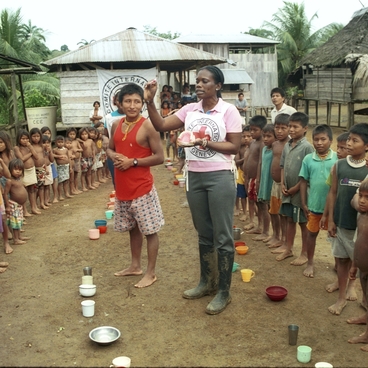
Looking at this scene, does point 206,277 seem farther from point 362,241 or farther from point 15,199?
point 15,199

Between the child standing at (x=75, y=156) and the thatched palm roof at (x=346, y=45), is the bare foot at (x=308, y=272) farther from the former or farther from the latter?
the thatched palm roof at (x=346, y=45)

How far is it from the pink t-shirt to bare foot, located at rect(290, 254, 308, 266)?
6.01ft

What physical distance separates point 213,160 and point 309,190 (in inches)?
58.2

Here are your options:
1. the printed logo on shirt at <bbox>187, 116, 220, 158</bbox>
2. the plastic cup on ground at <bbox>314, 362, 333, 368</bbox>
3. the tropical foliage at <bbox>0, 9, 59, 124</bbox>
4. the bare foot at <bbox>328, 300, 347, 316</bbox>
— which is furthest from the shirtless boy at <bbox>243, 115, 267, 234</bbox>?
the tropical foliage at <bbox>0, 9, 59, 124</bbox>

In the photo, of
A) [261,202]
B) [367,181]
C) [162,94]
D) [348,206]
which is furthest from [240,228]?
[162,94]

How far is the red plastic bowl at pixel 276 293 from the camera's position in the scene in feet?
14.5

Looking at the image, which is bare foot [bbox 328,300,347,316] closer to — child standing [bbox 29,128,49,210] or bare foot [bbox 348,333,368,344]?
bare foot [bbox 348,333,368,344]

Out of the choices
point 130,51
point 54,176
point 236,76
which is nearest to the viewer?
point 54,176

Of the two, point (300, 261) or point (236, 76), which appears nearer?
point (300, 261)

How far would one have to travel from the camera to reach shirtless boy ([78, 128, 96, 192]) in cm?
1030

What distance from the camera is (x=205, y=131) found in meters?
4.12

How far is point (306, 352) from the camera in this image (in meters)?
3.43

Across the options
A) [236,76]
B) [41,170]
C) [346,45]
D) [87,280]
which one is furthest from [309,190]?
[236,76]

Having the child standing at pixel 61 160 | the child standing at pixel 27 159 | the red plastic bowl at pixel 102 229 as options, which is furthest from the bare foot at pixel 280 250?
the child standing at pixel 61 160
